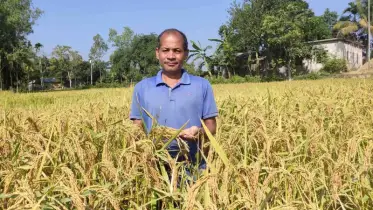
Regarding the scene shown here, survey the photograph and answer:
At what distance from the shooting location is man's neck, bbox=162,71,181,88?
2.34 meters

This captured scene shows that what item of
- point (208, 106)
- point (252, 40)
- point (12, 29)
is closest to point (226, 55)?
point (252, 40)

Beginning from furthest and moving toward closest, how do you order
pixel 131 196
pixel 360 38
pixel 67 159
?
1. pixel 360 38
2. pixel 67 159
3. pixel 131 196

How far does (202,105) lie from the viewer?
2359 mm

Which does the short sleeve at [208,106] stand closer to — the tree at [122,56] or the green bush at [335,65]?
the green bush at [335,65]

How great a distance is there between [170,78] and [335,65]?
37786 mm

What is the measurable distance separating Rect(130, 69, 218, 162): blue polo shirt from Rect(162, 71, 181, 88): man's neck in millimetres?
24

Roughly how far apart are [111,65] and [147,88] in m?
75.5

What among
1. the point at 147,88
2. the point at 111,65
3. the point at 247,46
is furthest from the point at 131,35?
the point at 147,88

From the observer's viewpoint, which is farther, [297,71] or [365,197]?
[297,71]

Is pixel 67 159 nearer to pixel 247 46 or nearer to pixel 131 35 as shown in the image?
pixel 247 46

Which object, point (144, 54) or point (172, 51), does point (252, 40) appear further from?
point (172, 51)

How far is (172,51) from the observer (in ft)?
7.47

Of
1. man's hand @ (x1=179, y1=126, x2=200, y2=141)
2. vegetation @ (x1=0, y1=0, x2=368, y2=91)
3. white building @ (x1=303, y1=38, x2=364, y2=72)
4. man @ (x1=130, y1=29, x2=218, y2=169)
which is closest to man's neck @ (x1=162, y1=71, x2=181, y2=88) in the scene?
man @ (x1=130, y1=29, x2=218, y2=169)

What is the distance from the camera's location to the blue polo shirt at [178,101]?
7.45ft
